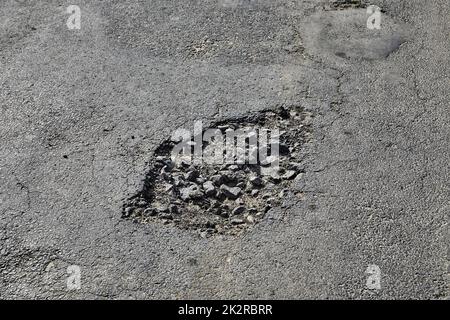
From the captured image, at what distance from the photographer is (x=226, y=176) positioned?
452cm

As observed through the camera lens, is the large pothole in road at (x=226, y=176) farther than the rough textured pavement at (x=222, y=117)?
Yes

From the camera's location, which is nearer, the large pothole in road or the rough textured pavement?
the rough textured pavement

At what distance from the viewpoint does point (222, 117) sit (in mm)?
5059

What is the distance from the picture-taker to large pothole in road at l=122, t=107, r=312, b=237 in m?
4.29

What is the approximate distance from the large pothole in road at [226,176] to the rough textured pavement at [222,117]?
0.09 meters

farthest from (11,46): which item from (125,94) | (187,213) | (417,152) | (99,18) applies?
(417,152)

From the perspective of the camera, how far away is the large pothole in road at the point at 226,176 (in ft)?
14.1

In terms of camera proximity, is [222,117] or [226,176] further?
[222,117]

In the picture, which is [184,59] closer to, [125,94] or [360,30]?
[125,94]

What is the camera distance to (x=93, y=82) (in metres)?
5.57

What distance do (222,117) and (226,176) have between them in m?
0.71

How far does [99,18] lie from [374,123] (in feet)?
10.0

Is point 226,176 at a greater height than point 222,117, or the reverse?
point 222,117

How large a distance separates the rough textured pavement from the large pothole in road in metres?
0.09
